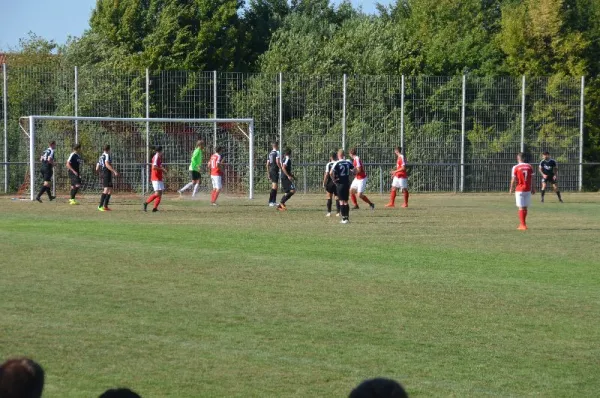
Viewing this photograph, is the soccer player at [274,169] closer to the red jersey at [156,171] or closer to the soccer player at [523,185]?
the red jersey at [156,171]

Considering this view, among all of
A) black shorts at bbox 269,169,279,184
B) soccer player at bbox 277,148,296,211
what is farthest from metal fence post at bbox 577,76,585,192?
soccer player at bbox 277,148,296,211

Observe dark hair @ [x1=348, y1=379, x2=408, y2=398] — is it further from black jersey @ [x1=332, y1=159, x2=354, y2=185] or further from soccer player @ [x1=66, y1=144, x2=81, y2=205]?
soccer player @ [x1=66, y1=144, x2=81, y2=205]

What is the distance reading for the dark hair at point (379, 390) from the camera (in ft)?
12.8

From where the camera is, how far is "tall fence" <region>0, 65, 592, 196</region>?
40000mm

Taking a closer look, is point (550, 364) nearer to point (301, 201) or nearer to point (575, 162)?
point (301, 201)

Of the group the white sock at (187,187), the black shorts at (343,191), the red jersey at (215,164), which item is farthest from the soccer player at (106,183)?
the black shorts at (343,191)

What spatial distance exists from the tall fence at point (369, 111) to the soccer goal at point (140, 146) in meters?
0.47

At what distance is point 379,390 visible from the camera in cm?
394

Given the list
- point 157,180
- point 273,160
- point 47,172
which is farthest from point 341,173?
point 47,172

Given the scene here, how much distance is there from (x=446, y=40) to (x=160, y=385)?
4760 cm

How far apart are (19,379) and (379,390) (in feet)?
4.58

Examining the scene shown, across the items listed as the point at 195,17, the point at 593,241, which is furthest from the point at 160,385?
the point at 195,17

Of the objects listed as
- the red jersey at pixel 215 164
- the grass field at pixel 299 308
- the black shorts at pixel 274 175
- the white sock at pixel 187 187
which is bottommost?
the grass field at pixel 299 308

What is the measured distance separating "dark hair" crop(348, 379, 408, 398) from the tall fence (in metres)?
34.7
